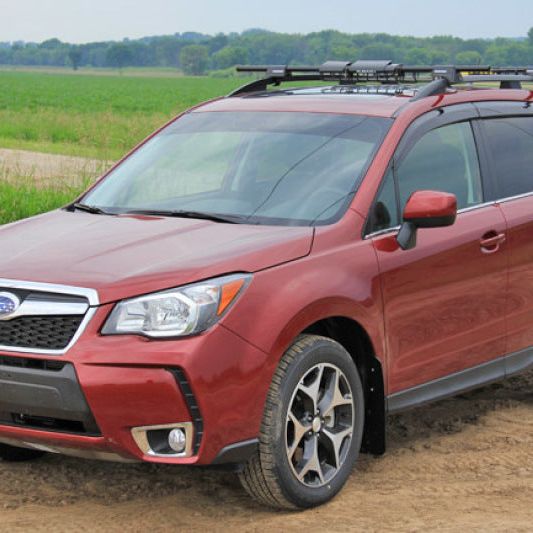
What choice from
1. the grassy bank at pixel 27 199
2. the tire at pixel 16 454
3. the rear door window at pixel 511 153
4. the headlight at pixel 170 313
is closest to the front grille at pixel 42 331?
the headlight at pixel 170 313

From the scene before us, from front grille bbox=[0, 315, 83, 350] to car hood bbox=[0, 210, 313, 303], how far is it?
5.5 inches

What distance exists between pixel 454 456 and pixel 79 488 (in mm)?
1706

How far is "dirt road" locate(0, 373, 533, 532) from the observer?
15.6ft

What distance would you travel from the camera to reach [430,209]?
5.20 meters

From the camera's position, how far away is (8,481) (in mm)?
5426

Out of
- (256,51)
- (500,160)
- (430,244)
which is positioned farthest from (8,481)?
(256,51)

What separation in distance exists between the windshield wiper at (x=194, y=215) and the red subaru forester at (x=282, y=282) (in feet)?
0.06

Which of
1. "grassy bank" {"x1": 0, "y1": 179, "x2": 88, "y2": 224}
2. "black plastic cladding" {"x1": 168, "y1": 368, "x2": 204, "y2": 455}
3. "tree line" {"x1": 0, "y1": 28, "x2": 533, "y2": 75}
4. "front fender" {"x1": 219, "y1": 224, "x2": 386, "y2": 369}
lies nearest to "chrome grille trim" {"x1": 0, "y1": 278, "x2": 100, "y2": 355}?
"black plastic cladding" {"x1": 168, "y1": 368, "x2": 204, "y2": 455}

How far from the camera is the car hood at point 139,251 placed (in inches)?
177

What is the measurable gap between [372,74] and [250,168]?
1564 millimetres

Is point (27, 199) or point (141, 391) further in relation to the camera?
point (27, 199)

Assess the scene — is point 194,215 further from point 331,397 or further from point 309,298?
point 331,397

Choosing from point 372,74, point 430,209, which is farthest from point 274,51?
point 430,209

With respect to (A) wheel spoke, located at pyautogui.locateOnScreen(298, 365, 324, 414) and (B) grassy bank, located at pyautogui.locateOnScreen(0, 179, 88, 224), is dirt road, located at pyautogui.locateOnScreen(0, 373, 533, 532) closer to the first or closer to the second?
(A) wheel spoke, located at pyautogui.locateOnScreen(298, 365, 324, 414)
